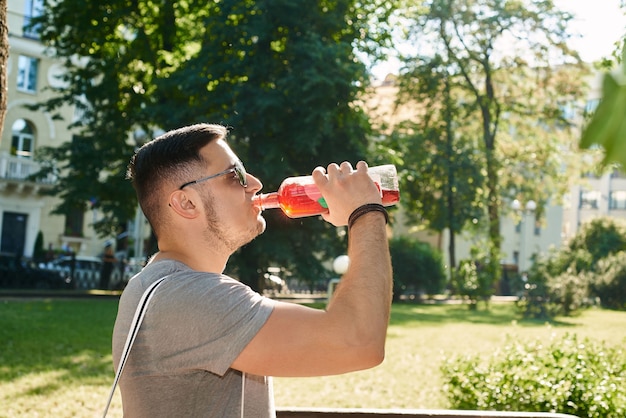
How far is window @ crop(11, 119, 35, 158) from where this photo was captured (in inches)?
1628

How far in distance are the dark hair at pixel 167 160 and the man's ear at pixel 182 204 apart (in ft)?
0.14

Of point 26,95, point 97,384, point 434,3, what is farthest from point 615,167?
point 26,95

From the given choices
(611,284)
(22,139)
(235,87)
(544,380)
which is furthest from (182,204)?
(22,139)

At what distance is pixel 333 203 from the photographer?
87.3 inches

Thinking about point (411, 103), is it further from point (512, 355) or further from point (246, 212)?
point (246, 212)

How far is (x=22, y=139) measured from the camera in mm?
42000

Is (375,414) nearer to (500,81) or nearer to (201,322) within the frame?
(201,322)

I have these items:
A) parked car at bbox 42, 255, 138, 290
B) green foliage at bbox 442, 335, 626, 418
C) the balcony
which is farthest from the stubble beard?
the balcony

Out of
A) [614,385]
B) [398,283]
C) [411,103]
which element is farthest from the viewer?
[411,103]

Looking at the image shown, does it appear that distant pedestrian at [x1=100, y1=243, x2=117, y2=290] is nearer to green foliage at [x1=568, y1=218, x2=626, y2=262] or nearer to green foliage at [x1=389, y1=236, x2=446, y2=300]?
green foliage at [x1=389, y1=236, x2=446, y2=300]

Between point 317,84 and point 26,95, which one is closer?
point 317,84

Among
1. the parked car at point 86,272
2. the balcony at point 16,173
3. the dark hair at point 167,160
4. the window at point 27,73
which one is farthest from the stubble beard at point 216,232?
the window at point 27,73

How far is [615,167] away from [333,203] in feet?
4.83

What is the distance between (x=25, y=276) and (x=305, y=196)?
28.6 metres
